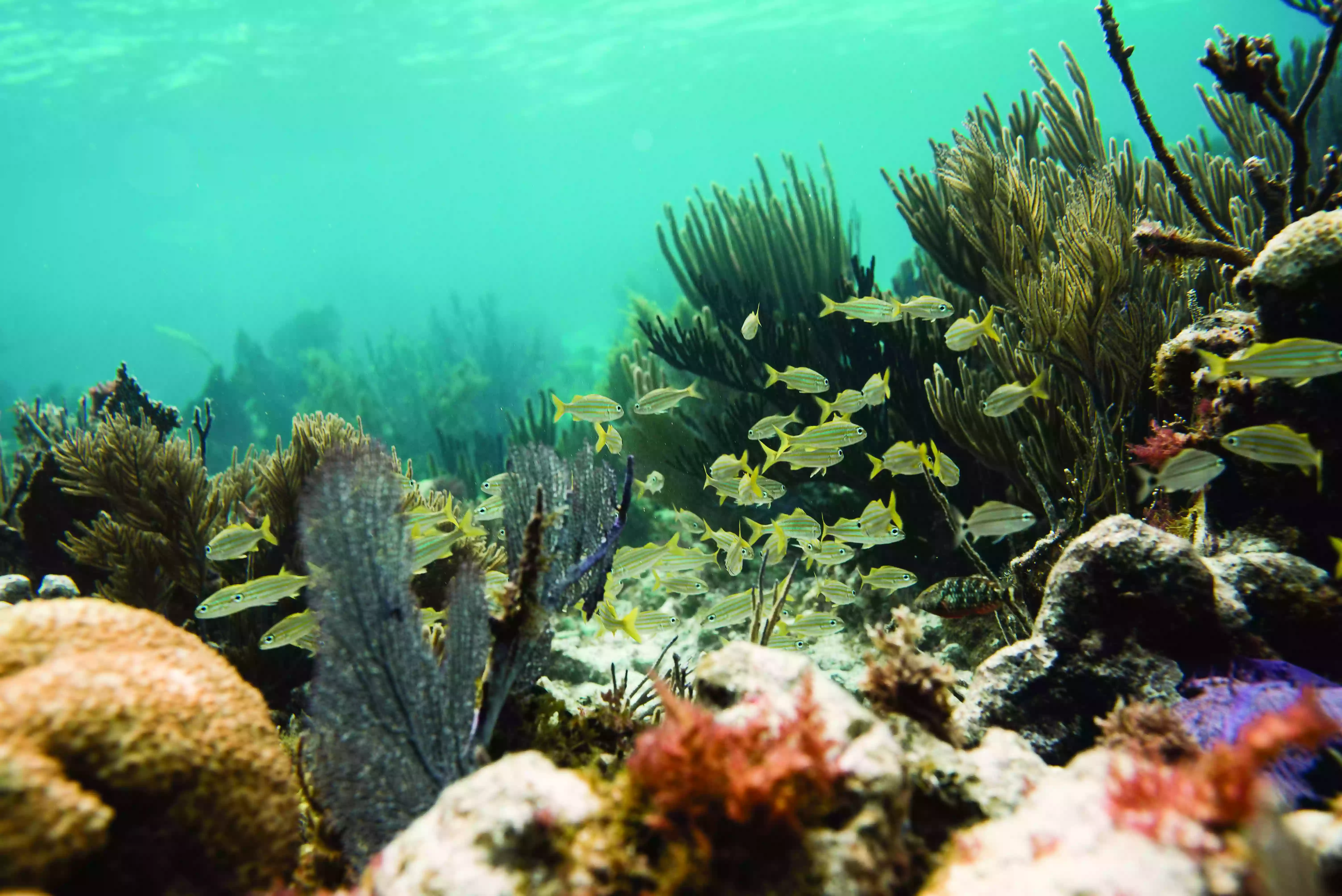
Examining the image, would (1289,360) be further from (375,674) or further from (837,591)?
(375,674)

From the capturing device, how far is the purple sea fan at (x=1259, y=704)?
209 centimetres

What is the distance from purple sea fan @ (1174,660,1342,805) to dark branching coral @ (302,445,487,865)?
8.49ft

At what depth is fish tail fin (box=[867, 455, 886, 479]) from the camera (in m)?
4.68

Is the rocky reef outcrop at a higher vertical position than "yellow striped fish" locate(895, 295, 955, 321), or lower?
lower

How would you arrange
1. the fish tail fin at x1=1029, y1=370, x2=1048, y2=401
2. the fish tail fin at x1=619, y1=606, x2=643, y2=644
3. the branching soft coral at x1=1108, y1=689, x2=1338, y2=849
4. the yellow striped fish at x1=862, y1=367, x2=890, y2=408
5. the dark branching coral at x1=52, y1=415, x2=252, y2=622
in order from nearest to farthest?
the branching soft coral at x1=1108, y1=689, x2=1338, y2=849, the fish tail fin at x1=1029, y1=370, x2=1048, y2=401, the fish tail fin at x1=619, y1=606, x2=643, y2=644, the dark branching coral at x1=52, y1=415, x2=252, y2=622, the yellow striped fish at x1=862, y1=367, x2=890, y2=408

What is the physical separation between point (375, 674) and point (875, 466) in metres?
4.16

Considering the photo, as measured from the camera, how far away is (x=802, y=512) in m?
5.20

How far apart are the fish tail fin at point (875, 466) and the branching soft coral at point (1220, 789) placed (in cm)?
296

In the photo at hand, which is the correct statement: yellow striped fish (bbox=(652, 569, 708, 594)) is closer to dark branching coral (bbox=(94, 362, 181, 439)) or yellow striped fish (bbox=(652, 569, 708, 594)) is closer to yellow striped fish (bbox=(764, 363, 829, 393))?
yellow striped fish (bbox=(764, 363, 829, 393))

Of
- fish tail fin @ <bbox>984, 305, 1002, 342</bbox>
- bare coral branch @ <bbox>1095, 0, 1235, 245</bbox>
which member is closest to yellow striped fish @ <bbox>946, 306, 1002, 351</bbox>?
fish tail fin @ <bbox>984, 305, 1002, 342</bbox>

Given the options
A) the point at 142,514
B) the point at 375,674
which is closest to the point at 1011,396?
the point at 375,674

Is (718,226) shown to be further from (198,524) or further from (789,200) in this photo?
(198,524)

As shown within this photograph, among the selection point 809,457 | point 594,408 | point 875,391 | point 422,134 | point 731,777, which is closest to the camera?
point 731,777

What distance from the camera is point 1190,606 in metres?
2.75
